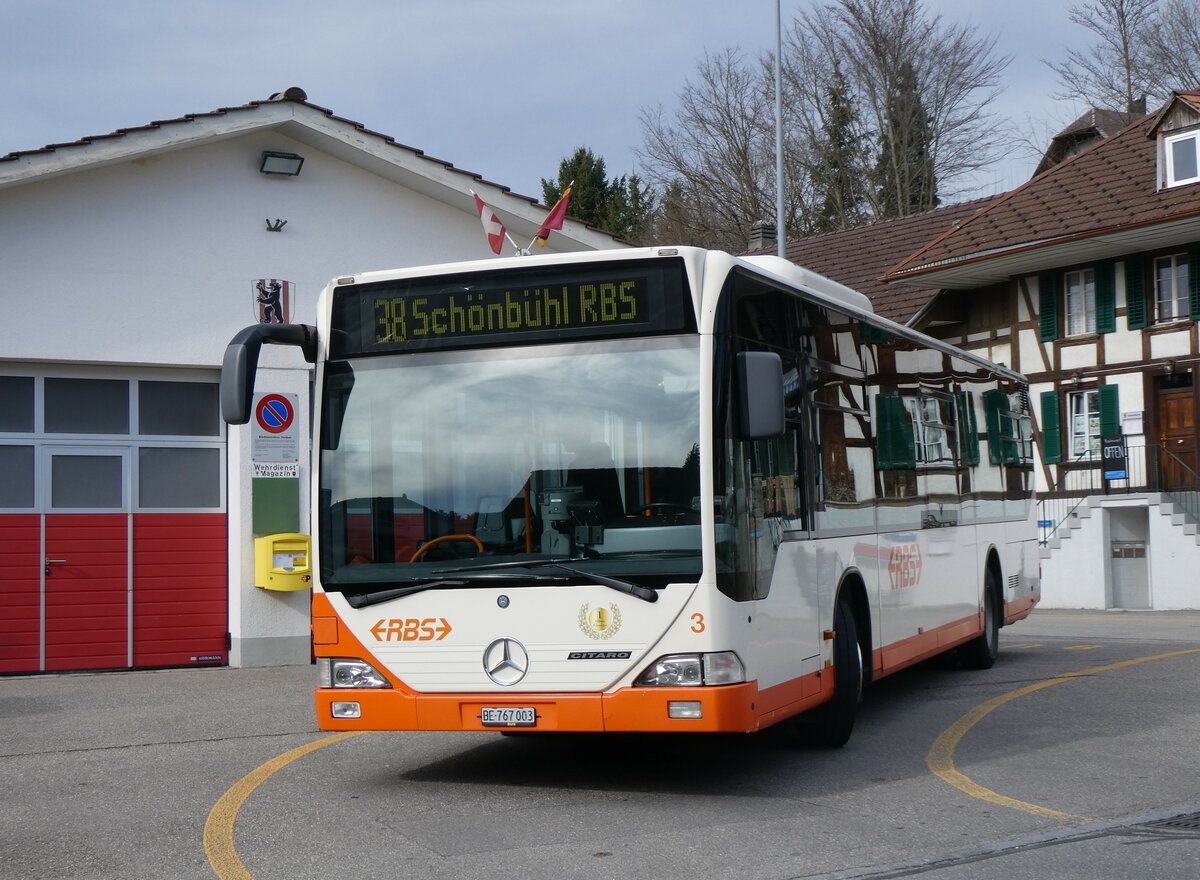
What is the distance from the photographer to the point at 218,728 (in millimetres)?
10891

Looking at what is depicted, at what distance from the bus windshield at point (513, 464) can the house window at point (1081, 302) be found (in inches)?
980

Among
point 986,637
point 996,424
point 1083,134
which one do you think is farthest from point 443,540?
point 1083,134

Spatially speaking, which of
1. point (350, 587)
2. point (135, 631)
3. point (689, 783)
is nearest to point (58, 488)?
point (135, 631)

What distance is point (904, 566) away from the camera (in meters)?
10.8

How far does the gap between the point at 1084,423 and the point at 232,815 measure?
26146 millimetres

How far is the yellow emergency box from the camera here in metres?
14.9

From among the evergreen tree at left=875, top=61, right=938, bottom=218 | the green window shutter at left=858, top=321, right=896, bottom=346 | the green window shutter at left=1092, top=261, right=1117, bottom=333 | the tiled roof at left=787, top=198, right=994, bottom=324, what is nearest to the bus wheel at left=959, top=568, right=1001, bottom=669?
the green window shutter at left=858, top=321, right=896, bottom=346

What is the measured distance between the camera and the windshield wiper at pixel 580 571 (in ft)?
24.4

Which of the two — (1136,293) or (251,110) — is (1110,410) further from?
(251,110)

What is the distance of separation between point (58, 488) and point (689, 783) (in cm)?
880

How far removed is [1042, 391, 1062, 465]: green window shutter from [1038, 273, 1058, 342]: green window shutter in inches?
48.6

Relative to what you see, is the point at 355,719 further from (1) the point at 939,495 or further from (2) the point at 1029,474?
(2) the point at 1029,474

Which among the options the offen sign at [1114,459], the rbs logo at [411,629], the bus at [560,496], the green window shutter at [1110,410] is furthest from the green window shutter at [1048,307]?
the rbs logo at [411,629]

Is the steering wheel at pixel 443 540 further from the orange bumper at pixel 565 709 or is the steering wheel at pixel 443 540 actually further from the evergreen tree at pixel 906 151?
the evergreen tree at pixel 906 151
